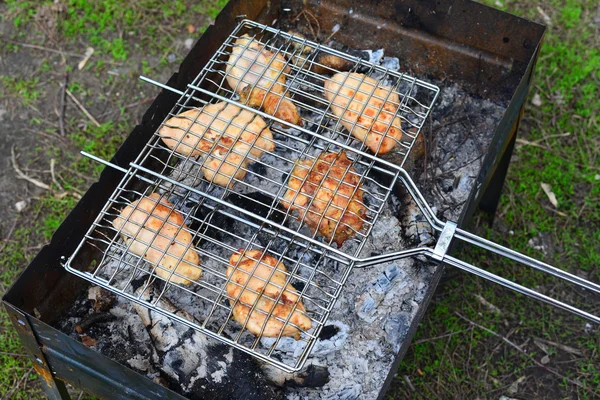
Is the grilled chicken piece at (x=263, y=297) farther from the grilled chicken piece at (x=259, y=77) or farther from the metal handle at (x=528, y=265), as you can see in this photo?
the grilled chicken piece at (x=259, y=77)

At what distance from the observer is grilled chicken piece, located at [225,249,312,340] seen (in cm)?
254

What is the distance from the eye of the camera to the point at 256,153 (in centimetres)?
296

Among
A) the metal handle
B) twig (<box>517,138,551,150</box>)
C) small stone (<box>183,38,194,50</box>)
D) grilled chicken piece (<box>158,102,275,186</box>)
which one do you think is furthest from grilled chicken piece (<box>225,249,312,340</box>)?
small stone (<box>183,38,194,50</box>)

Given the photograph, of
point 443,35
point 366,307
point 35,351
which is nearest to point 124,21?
point 443,35

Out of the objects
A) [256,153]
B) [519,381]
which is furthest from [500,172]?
[256,153]

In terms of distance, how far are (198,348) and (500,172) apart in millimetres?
2128

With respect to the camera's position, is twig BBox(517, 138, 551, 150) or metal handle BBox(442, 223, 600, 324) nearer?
metal handle BBox(442, 223, 600, 324)

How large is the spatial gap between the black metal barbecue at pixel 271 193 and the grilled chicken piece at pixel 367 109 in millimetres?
21

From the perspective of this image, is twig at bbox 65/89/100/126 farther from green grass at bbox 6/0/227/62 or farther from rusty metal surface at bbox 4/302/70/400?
rusty metal surface at bbox 4/302/70/400

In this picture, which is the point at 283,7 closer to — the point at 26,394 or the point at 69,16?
the point at 69,16

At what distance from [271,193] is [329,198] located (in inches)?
11.1

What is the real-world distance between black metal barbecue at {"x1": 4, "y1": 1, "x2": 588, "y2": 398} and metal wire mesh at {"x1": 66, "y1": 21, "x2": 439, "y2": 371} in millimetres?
12

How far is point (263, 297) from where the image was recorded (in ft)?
8.45

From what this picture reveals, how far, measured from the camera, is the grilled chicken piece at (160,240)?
2.65 metres
